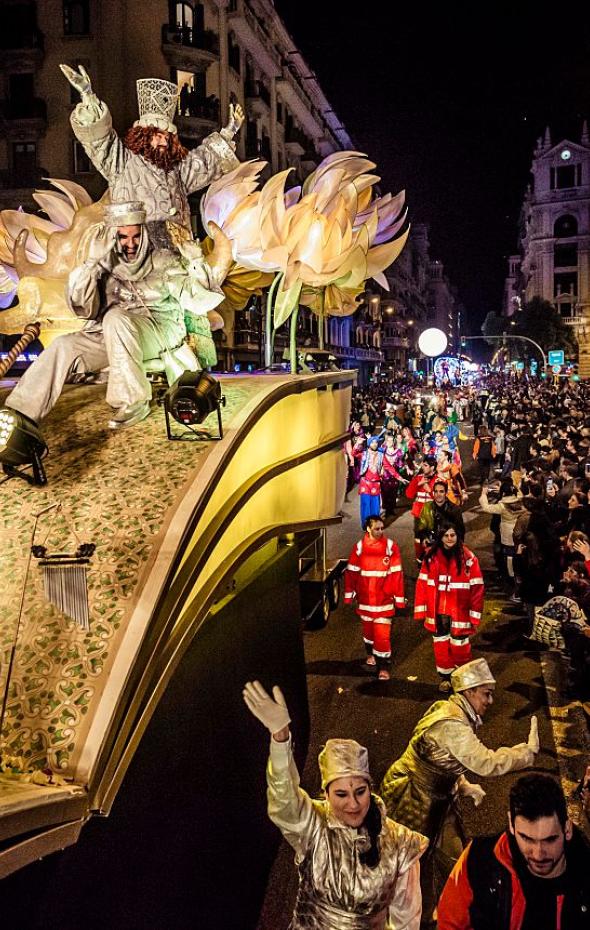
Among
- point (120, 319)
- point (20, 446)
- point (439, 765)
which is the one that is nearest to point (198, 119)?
point (120, 319)

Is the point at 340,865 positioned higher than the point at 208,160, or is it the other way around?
the point at 208,160

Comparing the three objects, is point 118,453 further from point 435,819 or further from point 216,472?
point 435,819

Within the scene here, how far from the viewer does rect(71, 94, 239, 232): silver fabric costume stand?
636 centimetres

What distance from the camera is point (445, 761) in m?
4.27

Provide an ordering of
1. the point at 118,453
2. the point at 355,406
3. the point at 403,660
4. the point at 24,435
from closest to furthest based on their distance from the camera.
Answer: the point at 24,435 → the point at 118,453 → the point at 403,660 → the point at 355,406

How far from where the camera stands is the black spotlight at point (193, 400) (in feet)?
16.4

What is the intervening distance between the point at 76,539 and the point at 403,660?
17.8 feet

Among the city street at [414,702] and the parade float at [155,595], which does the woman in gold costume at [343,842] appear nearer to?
the parade float at [155,595]

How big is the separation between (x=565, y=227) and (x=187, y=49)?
73820 mm

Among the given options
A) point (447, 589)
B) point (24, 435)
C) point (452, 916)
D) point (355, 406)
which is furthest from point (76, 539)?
point (355, 406)

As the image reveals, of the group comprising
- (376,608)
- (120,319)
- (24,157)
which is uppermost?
(24,157)

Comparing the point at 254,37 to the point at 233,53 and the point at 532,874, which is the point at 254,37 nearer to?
the point at 233,53

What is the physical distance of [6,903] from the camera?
273 cm

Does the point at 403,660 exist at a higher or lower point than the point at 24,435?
lower
